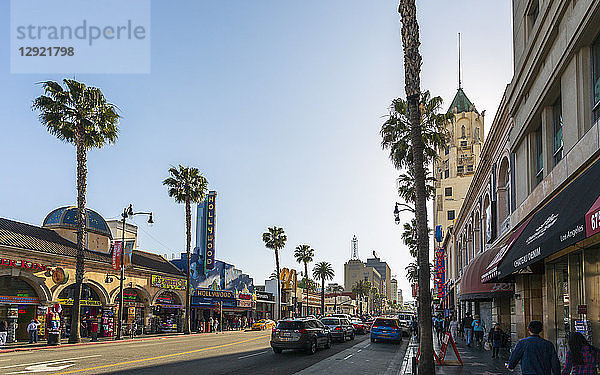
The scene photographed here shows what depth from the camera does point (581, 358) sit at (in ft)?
28.6

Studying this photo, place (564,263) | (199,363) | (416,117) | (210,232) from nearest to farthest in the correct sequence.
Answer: (564,263), (416,117), (199,363), (210,232)

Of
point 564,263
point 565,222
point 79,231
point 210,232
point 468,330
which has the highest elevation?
point 210,232

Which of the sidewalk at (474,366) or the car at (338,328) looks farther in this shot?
the car at (338,328)

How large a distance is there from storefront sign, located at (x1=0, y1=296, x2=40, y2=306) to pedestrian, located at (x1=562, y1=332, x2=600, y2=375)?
32.7 meters

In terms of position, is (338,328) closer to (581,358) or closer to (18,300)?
(18,300)

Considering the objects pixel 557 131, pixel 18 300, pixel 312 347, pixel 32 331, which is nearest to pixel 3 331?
pixel 32 331

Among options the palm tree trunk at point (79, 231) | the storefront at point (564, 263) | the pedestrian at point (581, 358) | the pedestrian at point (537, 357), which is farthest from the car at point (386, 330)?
the pedestrian at point (581, 358)

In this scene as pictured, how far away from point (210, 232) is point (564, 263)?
4692 centimetres

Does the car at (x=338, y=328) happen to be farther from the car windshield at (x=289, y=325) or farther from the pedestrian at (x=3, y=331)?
the pedestrian at (x=3, y=331)

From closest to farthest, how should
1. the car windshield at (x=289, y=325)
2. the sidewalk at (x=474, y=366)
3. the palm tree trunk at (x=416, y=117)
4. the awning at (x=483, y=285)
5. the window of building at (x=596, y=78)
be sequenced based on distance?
the window of building at (x=596, y=78) < the palm tree trunk at (x=416, y=117) < the sidewalk at (x=474, y=366) < the awning at (x=483, y=285) < the car windshield at (x=289, y=325)

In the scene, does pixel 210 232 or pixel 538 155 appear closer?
pixel 538 155

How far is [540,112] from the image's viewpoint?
1725cm

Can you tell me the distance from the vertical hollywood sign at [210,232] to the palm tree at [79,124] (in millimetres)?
22259

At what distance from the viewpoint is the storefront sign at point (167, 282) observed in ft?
164
